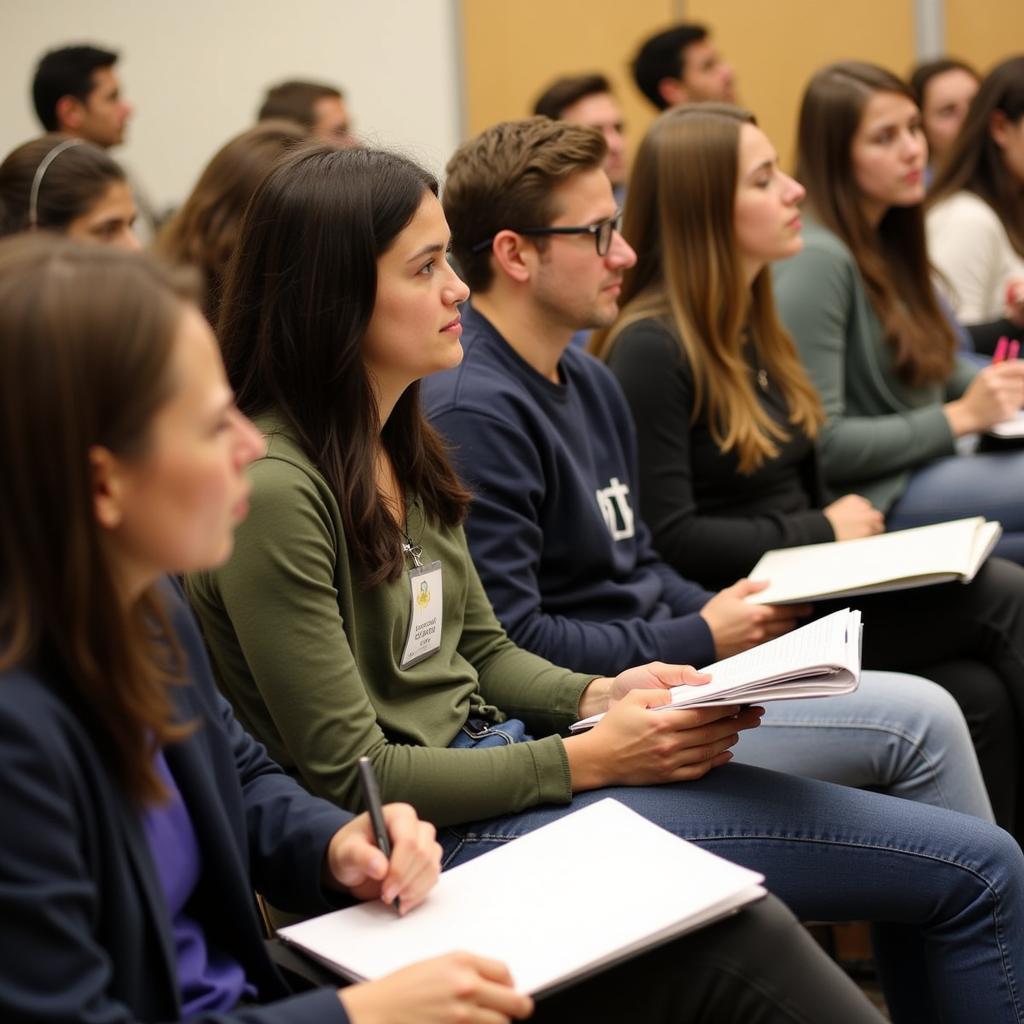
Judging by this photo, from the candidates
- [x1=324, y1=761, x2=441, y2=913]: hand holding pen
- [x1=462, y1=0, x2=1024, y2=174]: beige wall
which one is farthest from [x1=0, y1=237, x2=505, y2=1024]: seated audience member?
[x1=462, y1=0, x2=1024, y2=174]: beige wall

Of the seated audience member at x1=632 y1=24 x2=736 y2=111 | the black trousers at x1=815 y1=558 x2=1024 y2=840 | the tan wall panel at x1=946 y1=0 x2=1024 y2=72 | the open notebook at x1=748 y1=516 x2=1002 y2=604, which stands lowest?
the black trousers at x1=815 y1=558 x2=1024 y2=840

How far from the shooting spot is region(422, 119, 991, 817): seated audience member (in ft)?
5.66

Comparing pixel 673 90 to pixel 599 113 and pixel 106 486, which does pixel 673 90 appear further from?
pixel 106 486

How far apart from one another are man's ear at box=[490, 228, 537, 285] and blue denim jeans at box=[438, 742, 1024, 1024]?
2.79 feet

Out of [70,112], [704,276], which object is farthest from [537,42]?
[704,276]

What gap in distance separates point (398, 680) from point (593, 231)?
0.85m

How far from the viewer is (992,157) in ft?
11.5

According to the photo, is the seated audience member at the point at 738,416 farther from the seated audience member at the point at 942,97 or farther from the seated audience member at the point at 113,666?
the seated audience member at the point at 942,97

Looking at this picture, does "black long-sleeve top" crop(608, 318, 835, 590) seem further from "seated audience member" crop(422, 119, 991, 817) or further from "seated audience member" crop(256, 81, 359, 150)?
"seated audience member" crop(256, 81, 359, 150)

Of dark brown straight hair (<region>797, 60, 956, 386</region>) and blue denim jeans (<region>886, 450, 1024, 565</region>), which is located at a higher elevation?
dark brown straight hair (<region>797, 60, 956, 386</region>)

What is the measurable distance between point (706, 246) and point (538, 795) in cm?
125

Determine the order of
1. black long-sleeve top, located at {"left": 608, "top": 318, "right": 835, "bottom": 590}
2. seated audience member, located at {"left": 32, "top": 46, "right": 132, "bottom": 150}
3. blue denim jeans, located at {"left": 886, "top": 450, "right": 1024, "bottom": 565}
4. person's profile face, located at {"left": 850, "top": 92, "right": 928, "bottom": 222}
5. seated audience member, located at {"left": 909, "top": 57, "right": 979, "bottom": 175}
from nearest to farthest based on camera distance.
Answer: black long-sleeve top, located at {"left": 608, "top": 318, "right": 835, "bottom": 590} < blue denim jeans, located at {"left": 886, "top": 450, "right": 1024, "bottom": 565} < person's profile face, located at {"left": 850, "top": 92, "right": 928, "bottom": 222} < seated audience member, located at {"left": 32, "top": 46, "right": 132, "bottom": 150} < seated audience member, located at {"left": 909, "top": 57, "right": 979, "bottom": 175}

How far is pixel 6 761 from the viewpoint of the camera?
0.81 m

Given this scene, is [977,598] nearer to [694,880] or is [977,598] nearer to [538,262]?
[538,262]
